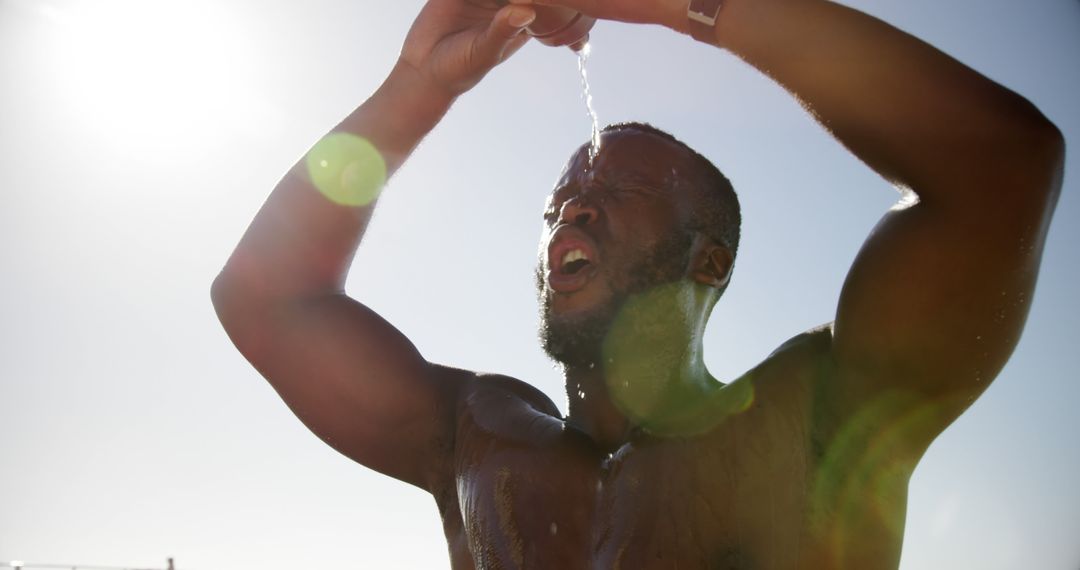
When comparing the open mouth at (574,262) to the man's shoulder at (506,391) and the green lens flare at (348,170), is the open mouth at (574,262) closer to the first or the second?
the man's shoulder at (506,391)

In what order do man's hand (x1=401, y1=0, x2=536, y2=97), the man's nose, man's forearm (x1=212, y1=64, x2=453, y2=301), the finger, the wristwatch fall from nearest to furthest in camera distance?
1. the wristwatch
2. the finger
3. the man's nose
4. man's hand (x1=401, y1=0, x2=536, y2=97)
5. man's forearm (x1=212, y1=64, x2=453, y2=301)

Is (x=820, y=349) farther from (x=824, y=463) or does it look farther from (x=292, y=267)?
(x=292, y=267)

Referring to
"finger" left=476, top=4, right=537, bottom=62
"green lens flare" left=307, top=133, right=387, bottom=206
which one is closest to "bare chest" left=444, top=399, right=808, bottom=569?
"green lens flare" left=307, top=133, right=387, bottom=206

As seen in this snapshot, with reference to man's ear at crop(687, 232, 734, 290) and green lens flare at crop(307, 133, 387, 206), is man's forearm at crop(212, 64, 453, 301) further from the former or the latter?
man's ear at crop(687, 232, 734, 290)

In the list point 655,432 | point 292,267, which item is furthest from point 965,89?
point 292,267

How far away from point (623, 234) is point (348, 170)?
1032 mm

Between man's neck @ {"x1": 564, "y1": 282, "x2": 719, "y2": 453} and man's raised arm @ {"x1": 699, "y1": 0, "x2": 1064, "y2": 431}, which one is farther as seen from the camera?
man's neck @ {"x1": 564, "y1": 282, "x2": 719, "y2": 453}

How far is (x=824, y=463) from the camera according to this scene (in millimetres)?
2633

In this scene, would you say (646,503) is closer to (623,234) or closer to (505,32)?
(623,234)

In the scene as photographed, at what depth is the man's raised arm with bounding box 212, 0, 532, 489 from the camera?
10.9 feet

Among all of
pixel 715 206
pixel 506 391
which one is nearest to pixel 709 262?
pixel 715 206

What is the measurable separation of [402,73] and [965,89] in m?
1.89

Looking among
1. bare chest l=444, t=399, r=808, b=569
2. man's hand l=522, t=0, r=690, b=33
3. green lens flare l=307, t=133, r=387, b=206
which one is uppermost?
green lens flare l=307, t=133, r=387, b=206

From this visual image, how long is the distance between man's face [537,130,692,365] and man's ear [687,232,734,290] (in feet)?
0.11
